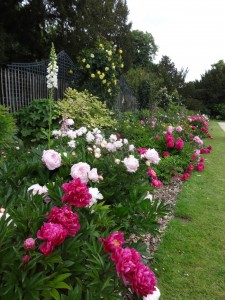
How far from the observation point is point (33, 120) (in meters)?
5.75

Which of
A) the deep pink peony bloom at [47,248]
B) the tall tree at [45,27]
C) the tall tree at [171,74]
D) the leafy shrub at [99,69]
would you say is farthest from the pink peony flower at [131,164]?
the tall tree at [171,74]

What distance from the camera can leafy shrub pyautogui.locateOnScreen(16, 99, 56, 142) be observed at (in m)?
5.71

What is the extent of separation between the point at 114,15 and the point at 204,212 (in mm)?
17372

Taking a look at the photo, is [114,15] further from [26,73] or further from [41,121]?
[41,121]

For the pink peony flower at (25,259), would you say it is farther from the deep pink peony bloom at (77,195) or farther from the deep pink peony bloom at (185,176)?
the deep pink peony bloom at (185,176)

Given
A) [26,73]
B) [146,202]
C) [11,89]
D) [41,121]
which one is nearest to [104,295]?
[146,202]

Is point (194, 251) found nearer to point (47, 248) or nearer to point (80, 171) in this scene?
point (80, 171)

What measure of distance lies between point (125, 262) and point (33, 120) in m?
5.08

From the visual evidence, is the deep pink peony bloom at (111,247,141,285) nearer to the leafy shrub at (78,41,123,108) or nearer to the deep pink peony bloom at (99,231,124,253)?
the deep pink peony bloom at (99,231,124,253)

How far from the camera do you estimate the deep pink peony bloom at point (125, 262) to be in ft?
3.46

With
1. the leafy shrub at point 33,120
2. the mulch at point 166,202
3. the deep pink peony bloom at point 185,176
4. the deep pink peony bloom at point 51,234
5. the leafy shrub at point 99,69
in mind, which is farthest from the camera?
the leafy shrub at point 99,69

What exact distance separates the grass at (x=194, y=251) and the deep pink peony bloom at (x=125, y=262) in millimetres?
1370

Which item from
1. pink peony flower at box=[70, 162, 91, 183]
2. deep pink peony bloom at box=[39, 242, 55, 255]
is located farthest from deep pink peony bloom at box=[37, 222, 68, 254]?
pink peony flower at box=[70, 162, 91, 183]

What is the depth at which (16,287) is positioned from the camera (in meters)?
1.03
